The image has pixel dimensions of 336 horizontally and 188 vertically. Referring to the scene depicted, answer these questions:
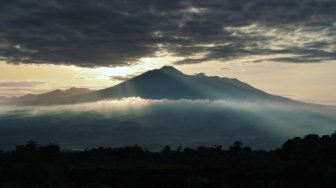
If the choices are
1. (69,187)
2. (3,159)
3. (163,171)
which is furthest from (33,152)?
(69,187)

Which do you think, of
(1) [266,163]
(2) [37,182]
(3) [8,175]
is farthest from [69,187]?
(1) [266,163]

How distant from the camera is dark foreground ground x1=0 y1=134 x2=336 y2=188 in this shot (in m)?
31.1

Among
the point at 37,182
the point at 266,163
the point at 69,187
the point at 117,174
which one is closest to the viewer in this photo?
the point at 69,187

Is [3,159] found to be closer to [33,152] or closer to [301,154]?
[33,152]

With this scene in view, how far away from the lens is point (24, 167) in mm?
33312

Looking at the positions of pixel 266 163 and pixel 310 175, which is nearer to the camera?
pixel 310 175

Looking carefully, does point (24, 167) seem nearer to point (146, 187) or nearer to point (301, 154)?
point (146, 187)

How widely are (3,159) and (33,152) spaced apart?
262 cm

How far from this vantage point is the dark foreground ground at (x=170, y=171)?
31109 mm

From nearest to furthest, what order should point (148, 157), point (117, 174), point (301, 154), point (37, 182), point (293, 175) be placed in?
1. point (37, 182)
2. point (293, 175)
3. point (117, 174)
4. point (301, 154)
5. point (148, 157)

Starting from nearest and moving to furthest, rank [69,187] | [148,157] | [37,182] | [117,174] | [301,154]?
[69,187], [37,182], [117,174], [301,154], [148,157]

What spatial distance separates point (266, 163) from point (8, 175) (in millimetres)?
17666

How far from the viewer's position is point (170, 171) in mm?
35812

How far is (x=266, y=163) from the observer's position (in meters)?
38.2
